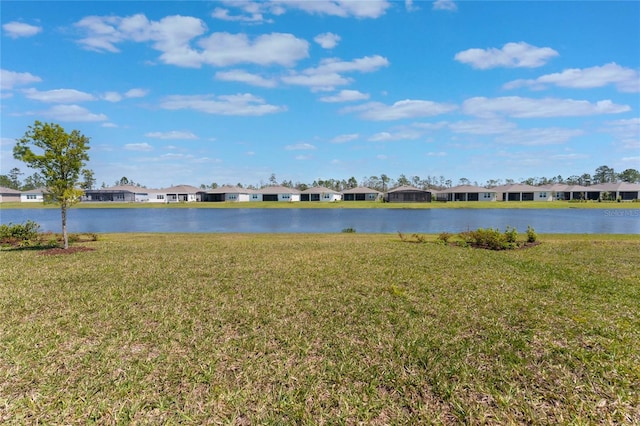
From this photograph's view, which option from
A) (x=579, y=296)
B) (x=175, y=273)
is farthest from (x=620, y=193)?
(x=175, y=273)

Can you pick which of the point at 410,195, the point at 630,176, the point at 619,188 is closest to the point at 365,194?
the point at 410,195

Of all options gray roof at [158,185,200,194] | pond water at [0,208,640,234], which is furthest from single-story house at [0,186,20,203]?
pond water at [0,208,640,234]

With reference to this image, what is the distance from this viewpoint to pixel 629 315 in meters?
6.11

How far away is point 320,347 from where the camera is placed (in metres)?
4.91

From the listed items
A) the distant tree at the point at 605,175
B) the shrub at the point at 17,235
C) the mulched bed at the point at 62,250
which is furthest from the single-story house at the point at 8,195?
the distant tree at the point at 605,175

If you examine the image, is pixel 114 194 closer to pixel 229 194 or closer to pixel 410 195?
pixel 229 194

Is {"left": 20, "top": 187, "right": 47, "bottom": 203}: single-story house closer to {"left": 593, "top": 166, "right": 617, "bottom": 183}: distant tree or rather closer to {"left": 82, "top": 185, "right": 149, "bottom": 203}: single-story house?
{"left": 82, "top": 185, "right": 149, "bottom": 203}: single-story house

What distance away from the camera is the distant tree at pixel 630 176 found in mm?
115312

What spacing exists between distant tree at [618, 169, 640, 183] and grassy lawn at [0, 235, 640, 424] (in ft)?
461

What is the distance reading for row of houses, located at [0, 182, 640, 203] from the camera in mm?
73125

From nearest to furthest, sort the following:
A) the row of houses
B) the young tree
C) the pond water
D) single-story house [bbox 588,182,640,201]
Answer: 1. the young tree
2. the pond water
3. single-story house [bbox 588,182,640,201]
4. the row of houses

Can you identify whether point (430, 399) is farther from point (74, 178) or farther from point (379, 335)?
point (74, 178)

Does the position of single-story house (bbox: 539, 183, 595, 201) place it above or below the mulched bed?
above

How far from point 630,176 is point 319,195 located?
105 meters
